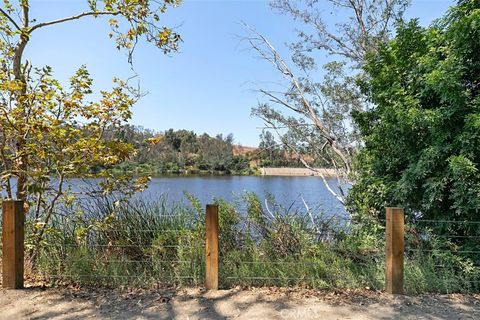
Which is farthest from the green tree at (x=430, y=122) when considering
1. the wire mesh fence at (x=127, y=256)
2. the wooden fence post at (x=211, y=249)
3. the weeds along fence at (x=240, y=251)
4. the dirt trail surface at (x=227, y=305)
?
the wire mesh fence at (x=127, y=256)

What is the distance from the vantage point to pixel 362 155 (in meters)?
6.65

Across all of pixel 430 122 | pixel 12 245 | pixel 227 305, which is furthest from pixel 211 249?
pixel 430 122

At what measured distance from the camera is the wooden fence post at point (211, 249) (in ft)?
13.3

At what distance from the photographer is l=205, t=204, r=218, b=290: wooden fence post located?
407 centimetres

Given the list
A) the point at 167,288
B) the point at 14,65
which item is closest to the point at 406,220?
the point at 167,288

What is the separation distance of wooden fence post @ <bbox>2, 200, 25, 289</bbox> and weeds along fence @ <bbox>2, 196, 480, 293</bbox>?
0.01 meters

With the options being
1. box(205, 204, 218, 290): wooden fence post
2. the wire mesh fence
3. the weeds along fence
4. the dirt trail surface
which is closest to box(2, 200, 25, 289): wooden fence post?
the weeds along fence

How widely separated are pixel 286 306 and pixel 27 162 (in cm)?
368

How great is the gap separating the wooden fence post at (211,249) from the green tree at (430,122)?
9.35 feet

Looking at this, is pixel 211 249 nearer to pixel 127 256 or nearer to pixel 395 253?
pixel 127 256

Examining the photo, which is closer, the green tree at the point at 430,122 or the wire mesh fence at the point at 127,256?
the wire mesh fence at the point at 127,256

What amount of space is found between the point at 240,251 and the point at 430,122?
307 centimetres

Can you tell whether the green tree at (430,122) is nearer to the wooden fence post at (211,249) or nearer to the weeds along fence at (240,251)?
the weeds along fence at (240,251)

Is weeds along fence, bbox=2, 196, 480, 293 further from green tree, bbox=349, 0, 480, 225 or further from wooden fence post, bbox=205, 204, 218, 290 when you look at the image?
green tree, bbox=349, 0, 480, 225
